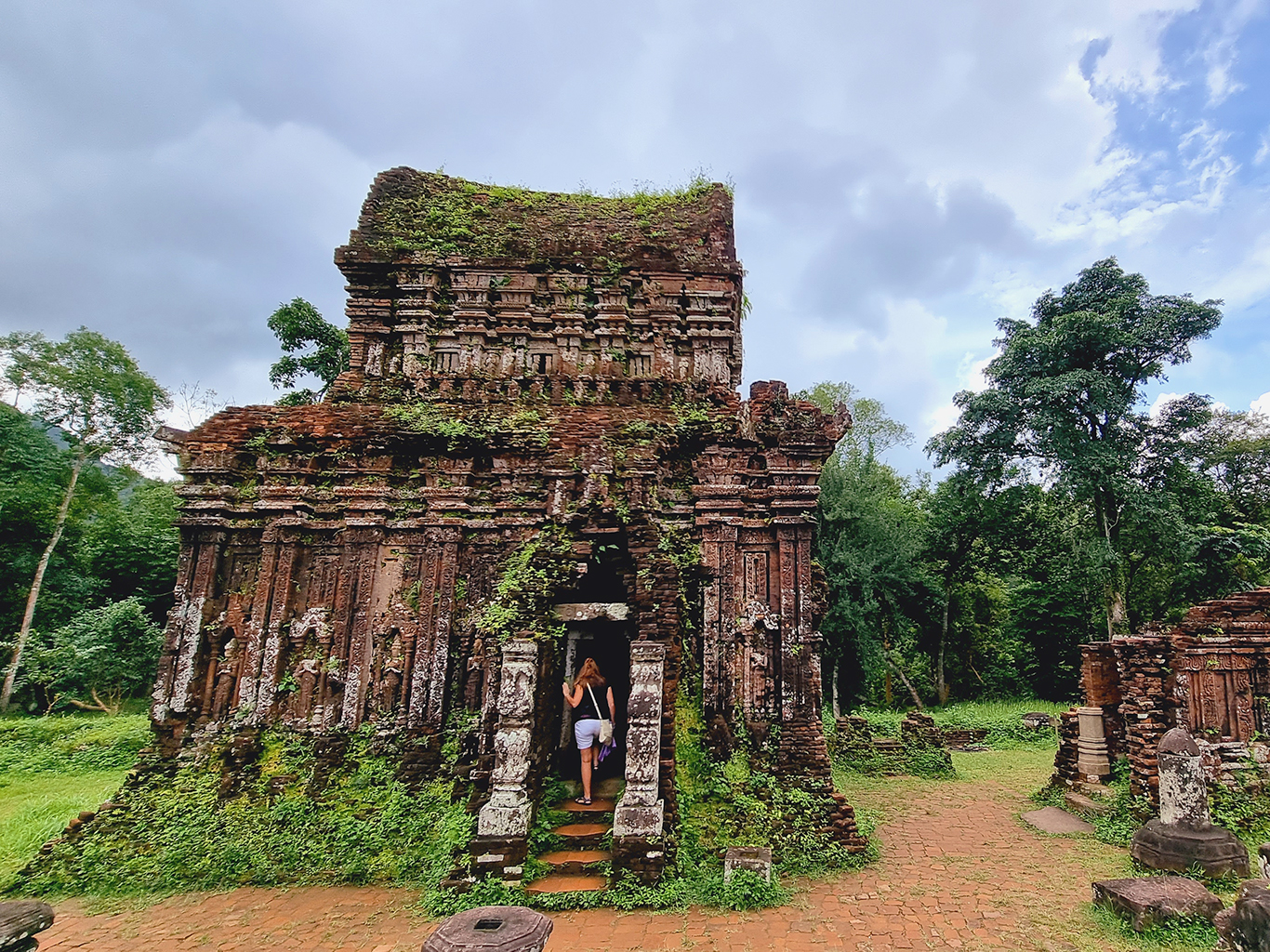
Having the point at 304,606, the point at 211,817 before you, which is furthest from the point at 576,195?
the point at 211,817

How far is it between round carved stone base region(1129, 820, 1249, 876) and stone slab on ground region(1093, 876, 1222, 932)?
3.41ft

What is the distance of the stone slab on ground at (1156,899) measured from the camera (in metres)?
6.11

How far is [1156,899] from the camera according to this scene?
624 cm

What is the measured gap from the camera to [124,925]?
21.1 feet

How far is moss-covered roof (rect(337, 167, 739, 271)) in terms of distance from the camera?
12.3 m

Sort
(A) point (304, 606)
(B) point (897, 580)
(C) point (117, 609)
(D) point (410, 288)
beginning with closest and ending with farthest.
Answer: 1. (A) point (304, 606)
2. (D) point (410, 288)
3. (C) point (117, 609)
4. (B) point (897, 580)

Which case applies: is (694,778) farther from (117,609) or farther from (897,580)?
(117,609)

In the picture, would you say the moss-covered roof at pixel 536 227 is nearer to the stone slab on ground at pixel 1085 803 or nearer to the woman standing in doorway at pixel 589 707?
the woman standing in doorway at pixel 589 707

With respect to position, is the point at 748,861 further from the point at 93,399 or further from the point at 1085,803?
the point at 93,399

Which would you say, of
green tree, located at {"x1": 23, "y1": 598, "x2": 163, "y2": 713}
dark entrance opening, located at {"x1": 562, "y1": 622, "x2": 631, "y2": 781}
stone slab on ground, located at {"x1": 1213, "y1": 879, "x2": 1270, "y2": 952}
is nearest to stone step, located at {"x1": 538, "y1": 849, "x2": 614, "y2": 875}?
dark entrance opening, located at {"x1": 562, "y1": 622, "x2": 631, "y2": 781}

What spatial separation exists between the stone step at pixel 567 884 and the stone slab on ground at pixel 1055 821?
7143 mm

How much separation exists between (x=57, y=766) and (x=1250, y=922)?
20.6m

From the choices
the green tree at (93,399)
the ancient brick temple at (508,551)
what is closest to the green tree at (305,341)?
the green tree at (93,399)

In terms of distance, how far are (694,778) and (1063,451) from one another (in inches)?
746
